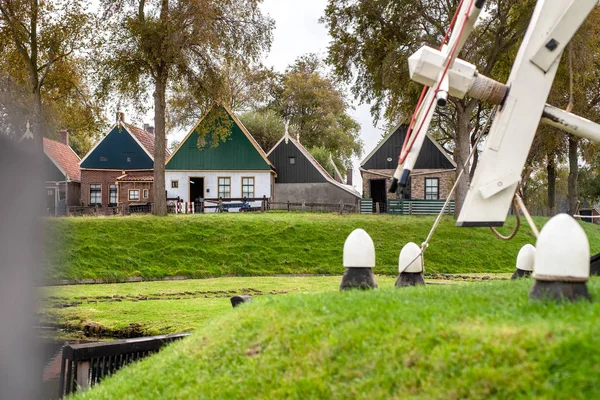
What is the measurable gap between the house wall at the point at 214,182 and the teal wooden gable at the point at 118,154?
571cm

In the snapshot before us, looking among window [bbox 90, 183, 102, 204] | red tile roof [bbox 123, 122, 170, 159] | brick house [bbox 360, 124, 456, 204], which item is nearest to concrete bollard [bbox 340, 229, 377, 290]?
brick house [bbox 360, 124, 456, 204]

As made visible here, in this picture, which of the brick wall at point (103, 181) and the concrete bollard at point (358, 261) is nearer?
the concrete bollard at point (358, 261)

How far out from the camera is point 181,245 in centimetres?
2675

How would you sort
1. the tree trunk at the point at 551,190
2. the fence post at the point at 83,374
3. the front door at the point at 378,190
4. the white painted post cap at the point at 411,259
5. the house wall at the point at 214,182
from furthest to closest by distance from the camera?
the front door at the point at 378,190 → the house wall at the point at 214,182 → the tree trunk at the point at 551,190 → the white painted post cap at the point at 411,259 → the fence post at the point at 83,374

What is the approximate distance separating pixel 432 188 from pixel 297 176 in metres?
10.5

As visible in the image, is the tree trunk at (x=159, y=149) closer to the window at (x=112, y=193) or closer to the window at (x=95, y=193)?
the window at (x=112, y=193)

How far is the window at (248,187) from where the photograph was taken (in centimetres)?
4412

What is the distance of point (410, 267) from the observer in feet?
27.3

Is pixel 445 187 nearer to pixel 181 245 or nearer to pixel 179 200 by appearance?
pixel 179 200

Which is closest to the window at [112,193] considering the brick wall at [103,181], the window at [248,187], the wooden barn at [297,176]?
the brick wall at [103,181]

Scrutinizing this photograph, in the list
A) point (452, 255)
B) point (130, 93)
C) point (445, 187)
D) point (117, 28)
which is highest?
point (117, 28)

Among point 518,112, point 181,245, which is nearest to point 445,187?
point 181,245

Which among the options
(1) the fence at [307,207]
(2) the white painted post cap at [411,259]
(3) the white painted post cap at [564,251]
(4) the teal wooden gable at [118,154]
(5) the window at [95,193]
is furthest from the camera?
(4) the teal wooden gable at [118,154]

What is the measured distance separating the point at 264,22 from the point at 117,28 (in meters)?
7.58
